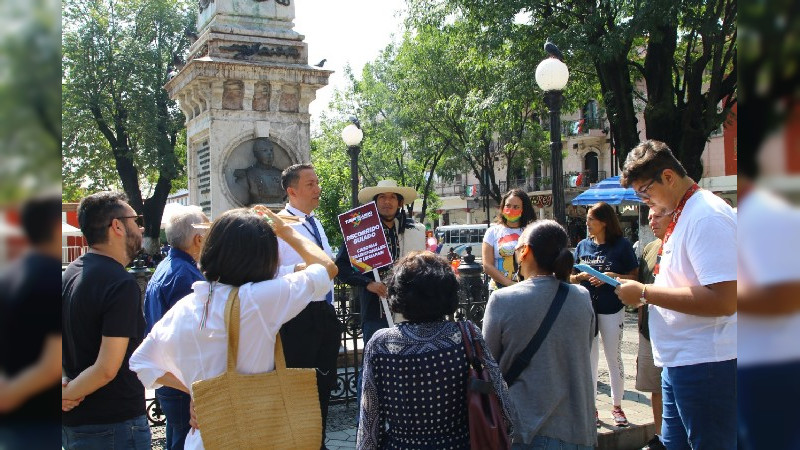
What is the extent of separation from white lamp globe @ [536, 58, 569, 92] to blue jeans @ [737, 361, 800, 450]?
23.1 ft

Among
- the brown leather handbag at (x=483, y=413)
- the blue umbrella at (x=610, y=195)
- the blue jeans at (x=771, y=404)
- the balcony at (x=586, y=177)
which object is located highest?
the balcony at (x=586, y=177)

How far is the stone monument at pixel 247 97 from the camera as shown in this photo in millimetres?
8812

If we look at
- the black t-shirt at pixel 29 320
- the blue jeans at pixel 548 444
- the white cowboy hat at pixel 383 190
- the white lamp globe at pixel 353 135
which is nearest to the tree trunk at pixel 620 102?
the white lamp globe at pixel 353 135

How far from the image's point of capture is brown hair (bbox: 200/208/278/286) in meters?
2.71

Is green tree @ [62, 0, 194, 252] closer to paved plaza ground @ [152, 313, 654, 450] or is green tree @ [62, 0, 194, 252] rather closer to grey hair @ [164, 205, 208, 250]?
paved plaza ground @ [152, 313, 654, 450]

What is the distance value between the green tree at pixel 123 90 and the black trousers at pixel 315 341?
26.6 m

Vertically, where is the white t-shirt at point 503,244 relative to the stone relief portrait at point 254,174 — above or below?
below

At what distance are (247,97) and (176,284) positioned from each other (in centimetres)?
569

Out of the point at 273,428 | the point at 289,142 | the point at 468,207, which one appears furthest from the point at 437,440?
the point at 468,207

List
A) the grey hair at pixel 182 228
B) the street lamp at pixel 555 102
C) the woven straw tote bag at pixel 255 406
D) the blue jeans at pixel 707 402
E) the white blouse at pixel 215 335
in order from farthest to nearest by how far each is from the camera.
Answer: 1. the street lamp at pixel 555 102
2. the grey hair at pixel 182 228
3. the blue jeans at pixel 707 402
4. the white blouse at pixel 215 335
5. the woven straw tote bag at pixel 255 406

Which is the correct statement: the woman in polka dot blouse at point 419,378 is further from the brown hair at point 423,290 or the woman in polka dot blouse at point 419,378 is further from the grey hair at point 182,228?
the grey hair at point 182,228

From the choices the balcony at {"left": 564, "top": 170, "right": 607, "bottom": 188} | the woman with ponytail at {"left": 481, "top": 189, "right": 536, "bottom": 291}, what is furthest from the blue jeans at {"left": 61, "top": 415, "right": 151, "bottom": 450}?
the balcony at {"left": 564, "top": 170, "right": 607, "bottom": 188}

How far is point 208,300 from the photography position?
2682 mm

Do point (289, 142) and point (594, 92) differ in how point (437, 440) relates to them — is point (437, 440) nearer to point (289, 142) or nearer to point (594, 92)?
point (289, 142)
